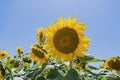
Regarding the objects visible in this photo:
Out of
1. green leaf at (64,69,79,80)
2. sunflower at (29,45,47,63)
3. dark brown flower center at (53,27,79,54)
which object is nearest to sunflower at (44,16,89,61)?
dark brown flower center at (53,27,79,54)

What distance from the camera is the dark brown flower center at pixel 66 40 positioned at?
4.13 meters

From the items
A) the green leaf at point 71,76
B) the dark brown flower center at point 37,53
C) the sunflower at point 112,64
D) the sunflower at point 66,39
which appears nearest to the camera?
the green leaf at point 71,76

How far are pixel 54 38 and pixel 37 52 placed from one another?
2.52 metres

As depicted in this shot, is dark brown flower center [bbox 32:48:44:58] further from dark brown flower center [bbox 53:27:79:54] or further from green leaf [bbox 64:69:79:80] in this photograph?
green leaf [bbox 64:69:79:80]

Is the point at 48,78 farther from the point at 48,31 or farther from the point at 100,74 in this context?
the point at 48,31

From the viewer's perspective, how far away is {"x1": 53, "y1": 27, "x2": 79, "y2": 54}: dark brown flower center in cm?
413

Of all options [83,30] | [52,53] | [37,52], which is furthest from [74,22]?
[37,52]

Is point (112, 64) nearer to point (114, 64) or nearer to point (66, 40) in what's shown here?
point (114, 64)

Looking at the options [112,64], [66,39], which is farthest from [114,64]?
[66,39]

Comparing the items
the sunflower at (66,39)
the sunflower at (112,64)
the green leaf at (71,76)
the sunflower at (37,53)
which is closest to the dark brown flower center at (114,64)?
the sunflower at (112,64)

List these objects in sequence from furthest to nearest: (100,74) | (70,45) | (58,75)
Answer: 1. (70,45)
2. (100,74)
3. (58,75)

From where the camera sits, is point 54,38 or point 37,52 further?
point 37,52

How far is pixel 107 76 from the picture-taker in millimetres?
3773

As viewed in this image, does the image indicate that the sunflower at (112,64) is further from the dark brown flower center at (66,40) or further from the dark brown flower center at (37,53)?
the dark brown flower center at (37,53)
